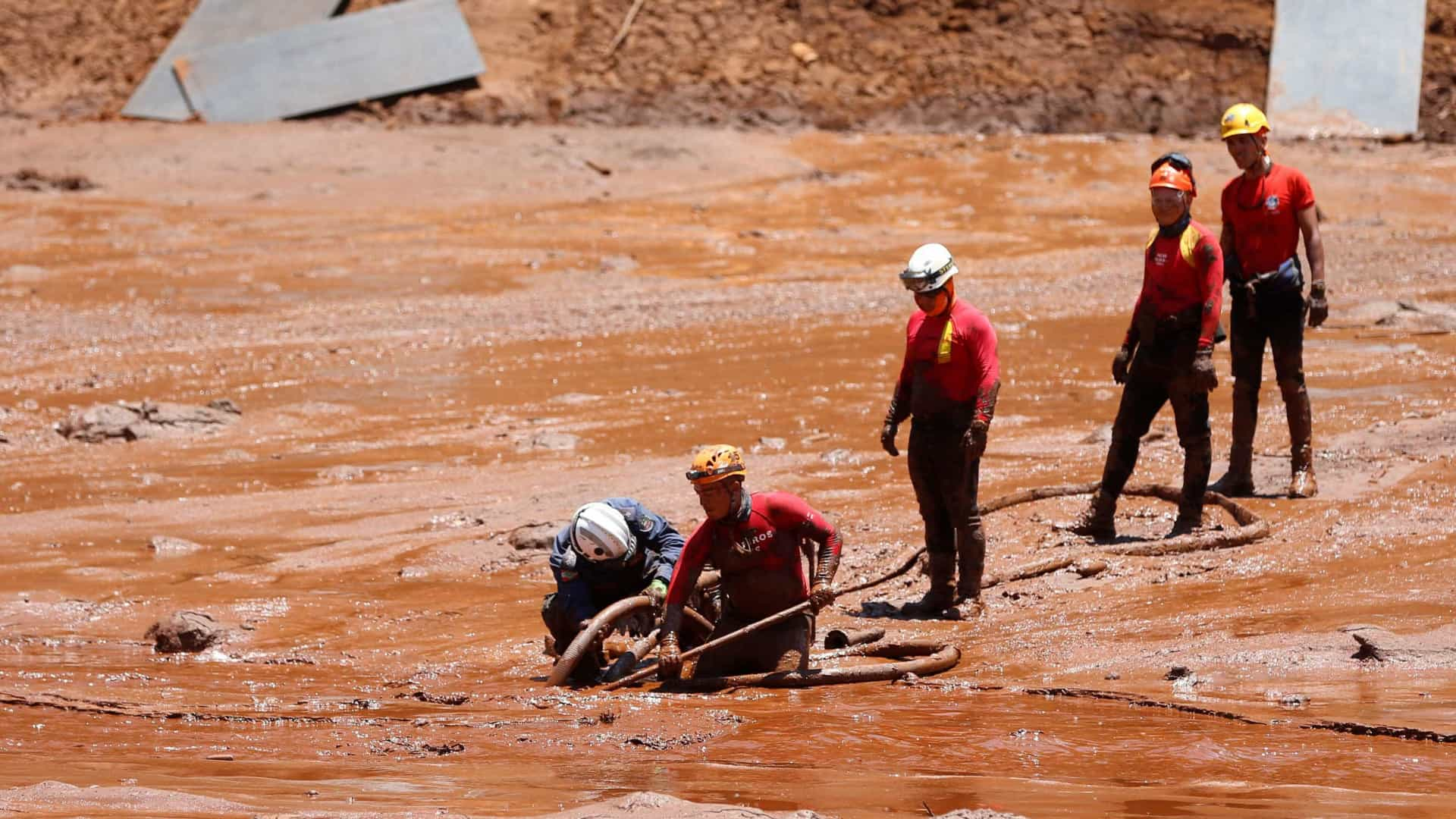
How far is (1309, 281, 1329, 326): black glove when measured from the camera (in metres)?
8.95

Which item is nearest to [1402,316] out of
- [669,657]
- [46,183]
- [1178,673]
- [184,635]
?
[1178,673]

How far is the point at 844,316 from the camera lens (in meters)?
16.3

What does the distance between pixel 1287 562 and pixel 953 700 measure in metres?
2.31

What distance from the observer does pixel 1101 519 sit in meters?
8.88

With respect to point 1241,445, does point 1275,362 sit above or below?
above

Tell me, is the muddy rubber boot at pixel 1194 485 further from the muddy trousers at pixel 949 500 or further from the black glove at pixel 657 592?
the black glove at pixel 657 592

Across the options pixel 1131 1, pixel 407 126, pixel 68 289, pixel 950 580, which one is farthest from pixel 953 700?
pixel 1131 1

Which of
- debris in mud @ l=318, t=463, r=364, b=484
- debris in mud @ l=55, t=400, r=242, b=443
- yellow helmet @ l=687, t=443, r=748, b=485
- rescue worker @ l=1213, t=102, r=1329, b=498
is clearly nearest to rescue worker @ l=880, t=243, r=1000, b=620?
yellow helmet @ l=687, t=443, r=748, b=485

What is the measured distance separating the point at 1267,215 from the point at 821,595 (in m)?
3.46

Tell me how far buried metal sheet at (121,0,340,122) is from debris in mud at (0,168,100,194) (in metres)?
4.11

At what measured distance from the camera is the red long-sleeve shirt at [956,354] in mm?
7734

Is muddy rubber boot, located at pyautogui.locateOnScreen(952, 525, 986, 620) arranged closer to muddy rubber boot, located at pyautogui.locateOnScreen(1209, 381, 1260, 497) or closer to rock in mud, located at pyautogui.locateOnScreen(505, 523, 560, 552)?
muddy rubber boot, located at pyautogui.locateOnScreen(1209, 381, 1260, 497)

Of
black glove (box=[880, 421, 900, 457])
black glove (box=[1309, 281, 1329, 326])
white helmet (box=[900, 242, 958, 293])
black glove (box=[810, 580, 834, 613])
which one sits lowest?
black glove (box=[810, 580, 834, 613])

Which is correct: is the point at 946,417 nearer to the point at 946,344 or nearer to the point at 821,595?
the point at 946,344
